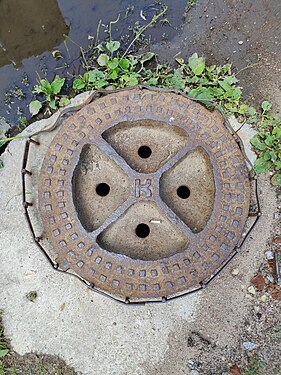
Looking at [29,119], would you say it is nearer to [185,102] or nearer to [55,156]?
[55,156]

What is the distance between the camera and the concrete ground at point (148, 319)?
8.95 feet

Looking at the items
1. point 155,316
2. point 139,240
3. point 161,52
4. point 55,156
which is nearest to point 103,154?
point 55,156

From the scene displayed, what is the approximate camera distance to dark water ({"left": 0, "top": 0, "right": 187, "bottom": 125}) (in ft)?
9.53

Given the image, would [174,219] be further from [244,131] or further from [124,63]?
[124,63]

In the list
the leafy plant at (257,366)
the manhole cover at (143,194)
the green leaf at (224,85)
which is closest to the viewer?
the manhole cover at (143,194)

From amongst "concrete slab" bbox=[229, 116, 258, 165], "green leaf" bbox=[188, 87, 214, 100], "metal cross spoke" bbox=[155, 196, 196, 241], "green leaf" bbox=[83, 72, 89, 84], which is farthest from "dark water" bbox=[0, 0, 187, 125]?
"metal cross spoke" bbox=[155, 196, 196, 241]

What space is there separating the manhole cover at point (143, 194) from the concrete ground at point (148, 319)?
0.32 metres

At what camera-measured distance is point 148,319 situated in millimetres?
2742

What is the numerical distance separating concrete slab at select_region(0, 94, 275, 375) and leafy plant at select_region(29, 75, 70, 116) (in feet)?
1.96

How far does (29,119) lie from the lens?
115 inches

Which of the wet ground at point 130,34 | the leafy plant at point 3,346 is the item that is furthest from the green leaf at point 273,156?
the leafy plant at point 3,346

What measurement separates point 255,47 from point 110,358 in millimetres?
2265

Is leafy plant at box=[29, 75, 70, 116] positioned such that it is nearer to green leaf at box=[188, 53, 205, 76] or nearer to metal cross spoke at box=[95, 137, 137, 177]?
metal cross spoke at box=[95, 137, 137, 177]

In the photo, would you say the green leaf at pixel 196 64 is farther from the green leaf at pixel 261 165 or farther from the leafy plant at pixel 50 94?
the leafy plant at pixel 50 94
